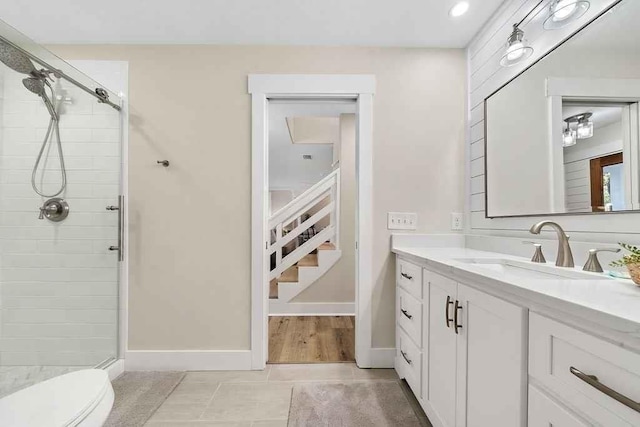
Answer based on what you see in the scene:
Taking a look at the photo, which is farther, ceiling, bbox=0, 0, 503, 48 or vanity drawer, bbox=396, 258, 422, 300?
ceiling, bbox=0, 0, 503, 48

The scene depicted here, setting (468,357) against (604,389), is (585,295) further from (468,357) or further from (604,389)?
(468,357)

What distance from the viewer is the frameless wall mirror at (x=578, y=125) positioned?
1.07 m

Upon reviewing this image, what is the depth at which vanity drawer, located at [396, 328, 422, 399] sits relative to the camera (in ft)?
5.05

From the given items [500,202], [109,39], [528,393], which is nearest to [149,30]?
[109,39]

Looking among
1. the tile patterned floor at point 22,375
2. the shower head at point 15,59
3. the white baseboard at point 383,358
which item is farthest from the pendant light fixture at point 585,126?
the tile patterned floor at point 22,375

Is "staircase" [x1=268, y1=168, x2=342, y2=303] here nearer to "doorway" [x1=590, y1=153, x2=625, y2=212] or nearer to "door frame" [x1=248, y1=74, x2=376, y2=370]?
"door frame" [x1=248, y1=74, x2=376, y2=370]

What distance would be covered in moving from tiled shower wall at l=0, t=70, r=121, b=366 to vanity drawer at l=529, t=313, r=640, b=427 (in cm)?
243

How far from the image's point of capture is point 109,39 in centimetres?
203

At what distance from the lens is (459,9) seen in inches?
69.2

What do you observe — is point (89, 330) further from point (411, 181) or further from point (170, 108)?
point (411, 181)

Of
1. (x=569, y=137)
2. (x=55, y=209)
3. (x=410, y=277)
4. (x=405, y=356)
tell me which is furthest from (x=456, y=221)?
(x=55, y=209)

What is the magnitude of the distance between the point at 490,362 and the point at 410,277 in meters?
0.79

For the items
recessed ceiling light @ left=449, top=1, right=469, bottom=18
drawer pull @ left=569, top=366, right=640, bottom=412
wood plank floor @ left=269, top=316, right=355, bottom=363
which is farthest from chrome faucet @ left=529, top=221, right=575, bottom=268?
wood plank floor @ left=269, top=316, right=355, bottom=363

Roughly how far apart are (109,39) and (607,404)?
3058 millimetres
